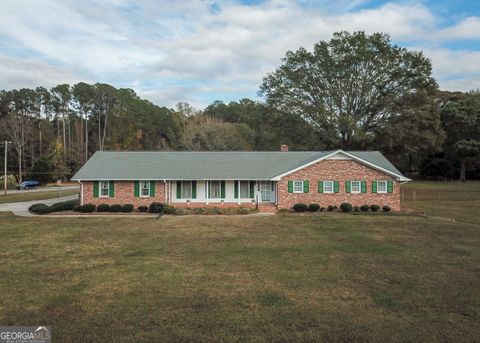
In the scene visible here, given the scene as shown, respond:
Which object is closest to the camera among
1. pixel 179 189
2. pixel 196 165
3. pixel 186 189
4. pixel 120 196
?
pixel 120 196

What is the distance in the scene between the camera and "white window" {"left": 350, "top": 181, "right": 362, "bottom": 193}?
2936cm

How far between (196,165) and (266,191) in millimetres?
6138

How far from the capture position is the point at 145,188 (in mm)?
29375

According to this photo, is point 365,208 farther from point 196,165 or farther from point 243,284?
point 243,284

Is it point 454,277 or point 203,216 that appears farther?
point 203,216

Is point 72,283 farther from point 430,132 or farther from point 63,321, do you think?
point 430,132

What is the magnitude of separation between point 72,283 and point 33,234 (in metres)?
9.59

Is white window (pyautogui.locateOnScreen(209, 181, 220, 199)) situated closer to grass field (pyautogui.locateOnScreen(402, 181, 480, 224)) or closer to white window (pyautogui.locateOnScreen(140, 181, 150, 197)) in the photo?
white window (pyautogui.locateOnScreen(140, 181, 150, 197))

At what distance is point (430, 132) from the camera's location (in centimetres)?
4119

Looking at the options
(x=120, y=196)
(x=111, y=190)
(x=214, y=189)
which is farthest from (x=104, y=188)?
(x=214, y=189)

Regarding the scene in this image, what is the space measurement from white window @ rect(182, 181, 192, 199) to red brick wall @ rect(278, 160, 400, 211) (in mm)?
7075

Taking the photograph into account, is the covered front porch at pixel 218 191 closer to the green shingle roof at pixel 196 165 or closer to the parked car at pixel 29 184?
the green shingle roof at pixel 196 165

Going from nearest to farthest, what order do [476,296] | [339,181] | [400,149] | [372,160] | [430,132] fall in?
[476,296]
[339,181]
[372,160]
[430,132]
[400,149]

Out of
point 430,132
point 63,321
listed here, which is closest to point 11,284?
point 63,321
